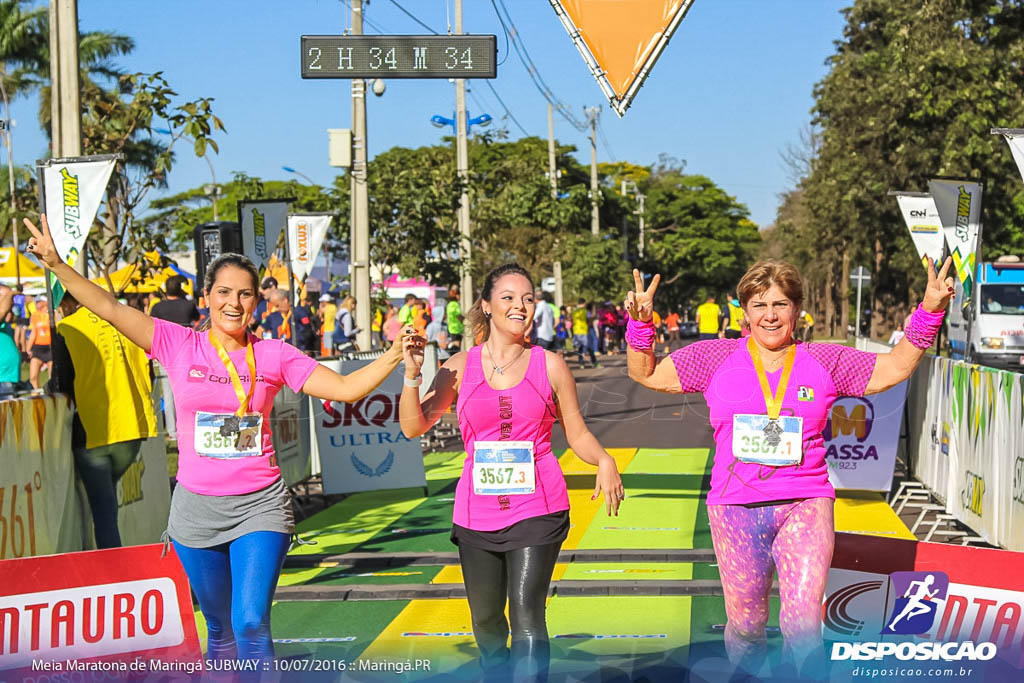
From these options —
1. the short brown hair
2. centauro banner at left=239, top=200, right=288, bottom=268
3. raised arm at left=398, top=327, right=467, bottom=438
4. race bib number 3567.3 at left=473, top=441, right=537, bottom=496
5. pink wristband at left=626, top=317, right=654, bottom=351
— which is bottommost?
race bib number 3567.3 at left=473, top=441, right=537, bottom=496

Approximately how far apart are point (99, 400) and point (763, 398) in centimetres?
449

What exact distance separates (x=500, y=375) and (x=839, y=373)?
124cm

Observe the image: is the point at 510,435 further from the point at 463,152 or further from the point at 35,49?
the point at 35,49

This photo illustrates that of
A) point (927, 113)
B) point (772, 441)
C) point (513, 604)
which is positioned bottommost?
point (513, 604)

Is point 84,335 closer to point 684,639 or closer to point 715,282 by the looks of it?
point 684,639

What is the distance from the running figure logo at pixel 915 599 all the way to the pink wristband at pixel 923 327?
95 cm

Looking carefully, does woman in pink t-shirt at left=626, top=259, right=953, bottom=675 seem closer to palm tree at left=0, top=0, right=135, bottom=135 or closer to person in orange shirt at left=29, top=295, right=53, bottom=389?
person in orange shirt at left=29, top=295, right=53, bottom=389

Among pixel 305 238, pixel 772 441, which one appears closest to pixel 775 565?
pixel 772 441

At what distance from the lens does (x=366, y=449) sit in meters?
11.8

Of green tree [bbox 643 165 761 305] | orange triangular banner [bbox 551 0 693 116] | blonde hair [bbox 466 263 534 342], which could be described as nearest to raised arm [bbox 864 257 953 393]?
blonde hair [bbox 466 263 534 342]

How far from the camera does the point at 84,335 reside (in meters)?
7.68

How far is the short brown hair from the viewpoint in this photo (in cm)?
482

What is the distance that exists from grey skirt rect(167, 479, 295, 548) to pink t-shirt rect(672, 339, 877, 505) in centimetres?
155

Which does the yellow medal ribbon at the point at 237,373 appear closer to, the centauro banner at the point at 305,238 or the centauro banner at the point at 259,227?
the centauro banner at the point at 259,227
